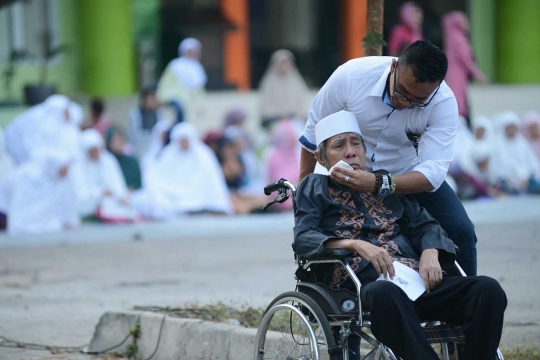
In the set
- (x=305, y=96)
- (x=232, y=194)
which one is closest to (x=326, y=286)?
(x=232, y=194)

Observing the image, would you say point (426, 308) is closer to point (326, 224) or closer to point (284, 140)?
point (326, 224)

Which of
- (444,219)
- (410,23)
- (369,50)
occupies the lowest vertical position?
(444,219)

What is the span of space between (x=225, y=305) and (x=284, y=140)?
28.5ft

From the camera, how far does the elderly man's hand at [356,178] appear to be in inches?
163

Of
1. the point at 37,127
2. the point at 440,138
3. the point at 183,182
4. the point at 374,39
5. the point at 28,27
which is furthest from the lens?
the point at 28,27

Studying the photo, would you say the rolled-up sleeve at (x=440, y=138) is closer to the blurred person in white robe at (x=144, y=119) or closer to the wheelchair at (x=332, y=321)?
the wheelchair at (x=332, y=321)

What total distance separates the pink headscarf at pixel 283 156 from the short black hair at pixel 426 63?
10.3 m

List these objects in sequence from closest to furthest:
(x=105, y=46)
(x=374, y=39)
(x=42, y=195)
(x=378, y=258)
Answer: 1. (x=378, y=258)
2. (x=374, y=39)
3. (x=42, y=195)
4. (x=105, y=46)

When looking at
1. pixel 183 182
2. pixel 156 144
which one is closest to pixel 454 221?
pixel 183 182

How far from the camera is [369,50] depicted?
5555 millimetres

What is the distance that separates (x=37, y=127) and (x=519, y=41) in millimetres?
12617

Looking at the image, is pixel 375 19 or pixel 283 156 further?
pixel 283 156

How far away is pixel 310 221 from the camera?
163 inches

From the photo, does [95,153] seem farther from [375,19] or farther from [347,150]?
[347,150]
